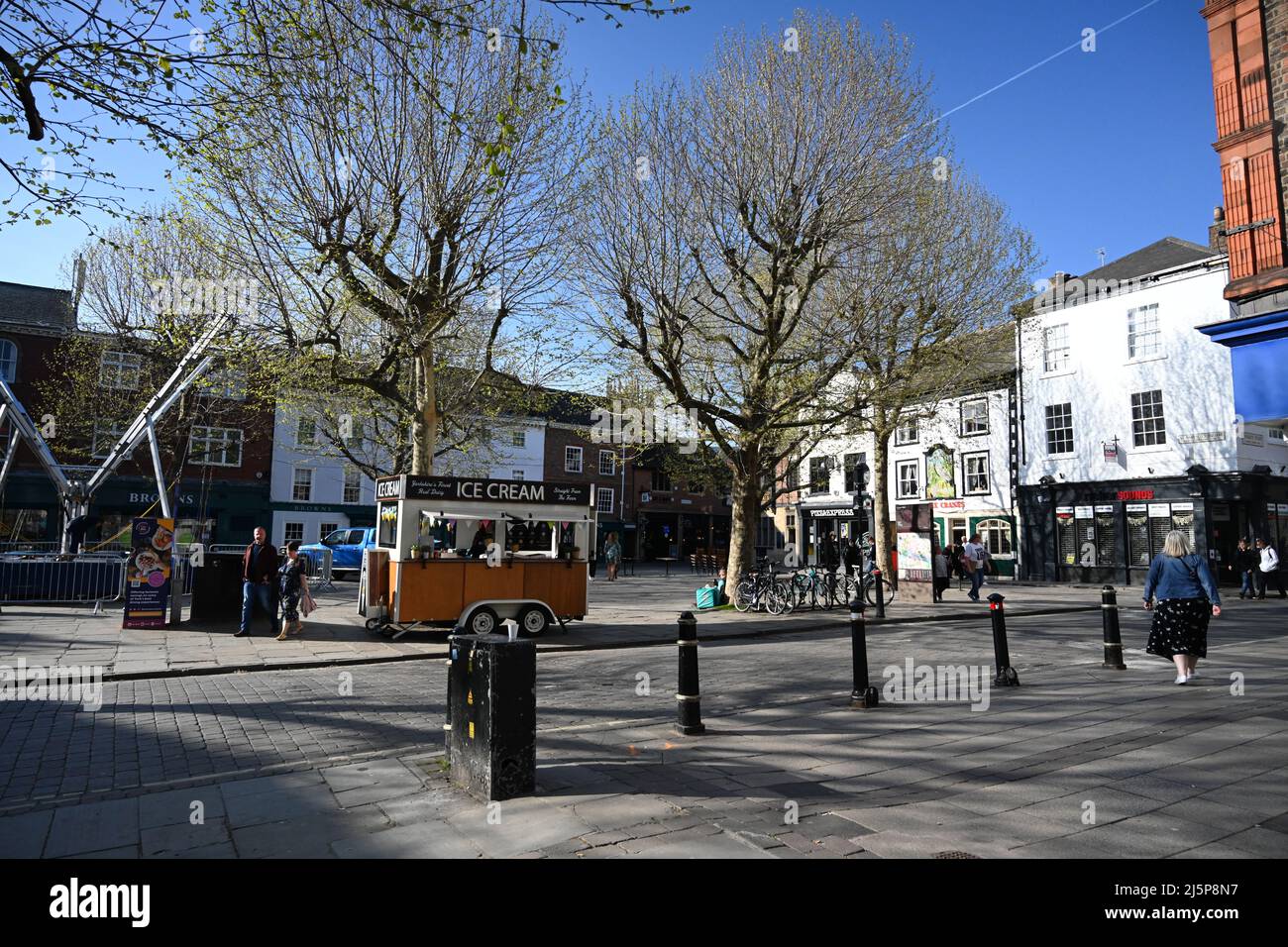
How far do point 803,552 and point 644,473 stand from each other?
1259cm

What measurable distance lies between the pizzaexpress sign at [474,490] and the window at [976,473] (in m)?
25.8

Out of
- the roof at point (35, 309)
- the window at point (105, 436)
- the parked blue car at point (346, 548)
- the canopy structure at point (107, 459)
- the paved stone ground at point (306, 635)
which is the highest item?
the roof at point (35, 309)

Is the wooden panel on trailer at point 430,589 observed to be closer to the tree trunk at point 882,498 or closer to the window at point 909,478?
the tree trunk at point 882,498

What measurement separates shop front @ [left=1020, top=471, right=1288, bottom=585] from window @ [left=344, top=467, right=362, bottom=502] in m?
32.2

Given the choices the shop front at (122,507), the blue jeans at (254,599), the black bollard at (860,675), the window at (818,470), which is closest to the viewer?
the black bollard at (860,675)

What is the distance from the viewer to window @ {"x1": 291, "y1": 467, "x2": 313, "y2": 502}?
130 feet

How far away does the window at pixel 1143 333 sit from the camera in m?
27.3

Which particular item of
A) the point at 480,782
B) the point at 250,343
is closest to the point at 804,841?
the point at 480,782

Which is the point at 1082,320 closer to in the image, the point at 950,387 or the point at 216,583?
the point at 950,387

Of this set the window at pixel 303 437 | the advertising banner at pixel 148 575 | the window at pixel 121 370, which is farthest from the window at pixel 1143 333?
the window at pixel 121 370

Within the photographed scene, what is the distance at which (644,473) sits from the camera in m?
52.6

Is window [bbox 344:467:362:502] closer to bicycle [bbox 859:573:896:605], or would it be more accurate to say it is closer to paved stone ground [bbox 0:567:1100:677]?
paved stone ground [bbox 0:567:1100:677]

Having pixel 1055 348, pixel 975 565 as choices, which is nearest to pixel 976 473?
pixel 1055 348

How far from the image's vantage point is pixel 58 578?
16.3 m
